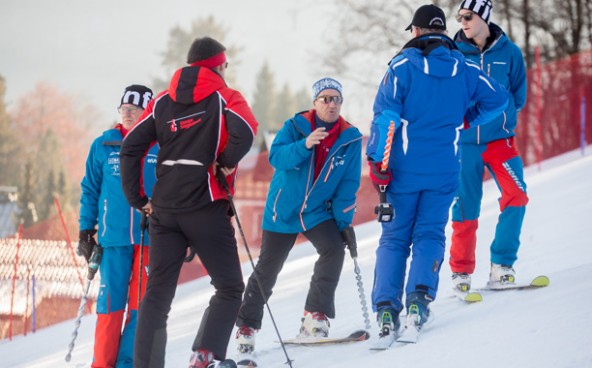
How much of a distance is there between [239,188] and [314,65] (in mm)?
12824

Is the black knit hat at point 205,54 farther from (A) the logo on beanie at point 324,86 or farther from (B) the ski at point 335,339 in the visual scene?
(B) the ski at point 335,339

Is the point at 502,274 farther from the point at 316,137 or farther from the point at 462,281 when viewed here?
the point at 316,137

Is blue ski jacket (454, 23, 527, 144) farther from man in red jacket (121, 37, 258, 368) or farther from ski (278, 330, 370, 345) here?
man in red jacket (121, 37, 258, 368)

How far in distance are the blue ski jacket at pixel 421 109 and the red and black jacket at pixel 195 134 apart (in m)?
0.88

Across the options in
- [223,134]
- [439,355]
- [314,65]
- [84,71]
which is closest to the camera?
[439,355]

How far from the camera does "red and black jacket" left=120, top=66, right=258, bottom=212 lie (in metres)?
5.26

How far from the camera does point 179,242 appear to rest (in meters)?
5.38

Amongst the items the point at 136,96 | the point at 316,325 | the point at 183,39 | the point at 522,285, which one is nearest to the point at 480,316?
the point at 522,285

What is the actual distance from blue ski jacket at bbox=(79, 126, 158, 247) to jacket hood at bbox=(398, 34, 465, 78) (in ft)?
6.03

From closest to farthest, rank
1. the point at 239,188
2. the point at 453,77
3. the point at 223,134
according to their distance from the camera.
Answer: the point at 223,134 < the point at 453,77 < the point at 239,188

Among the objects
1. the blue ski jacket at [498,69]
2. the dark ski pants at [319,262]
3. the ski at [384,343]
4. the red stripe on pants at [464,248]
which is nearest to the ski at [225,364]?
the ski at [384,343]

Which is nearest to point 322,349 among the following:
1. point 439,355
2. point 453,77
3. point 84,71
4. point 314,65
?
point 439,355

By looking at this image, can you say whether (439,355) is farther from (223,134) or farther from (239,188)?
(239,188)

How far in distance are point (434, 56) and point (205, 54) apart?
1.38 m
